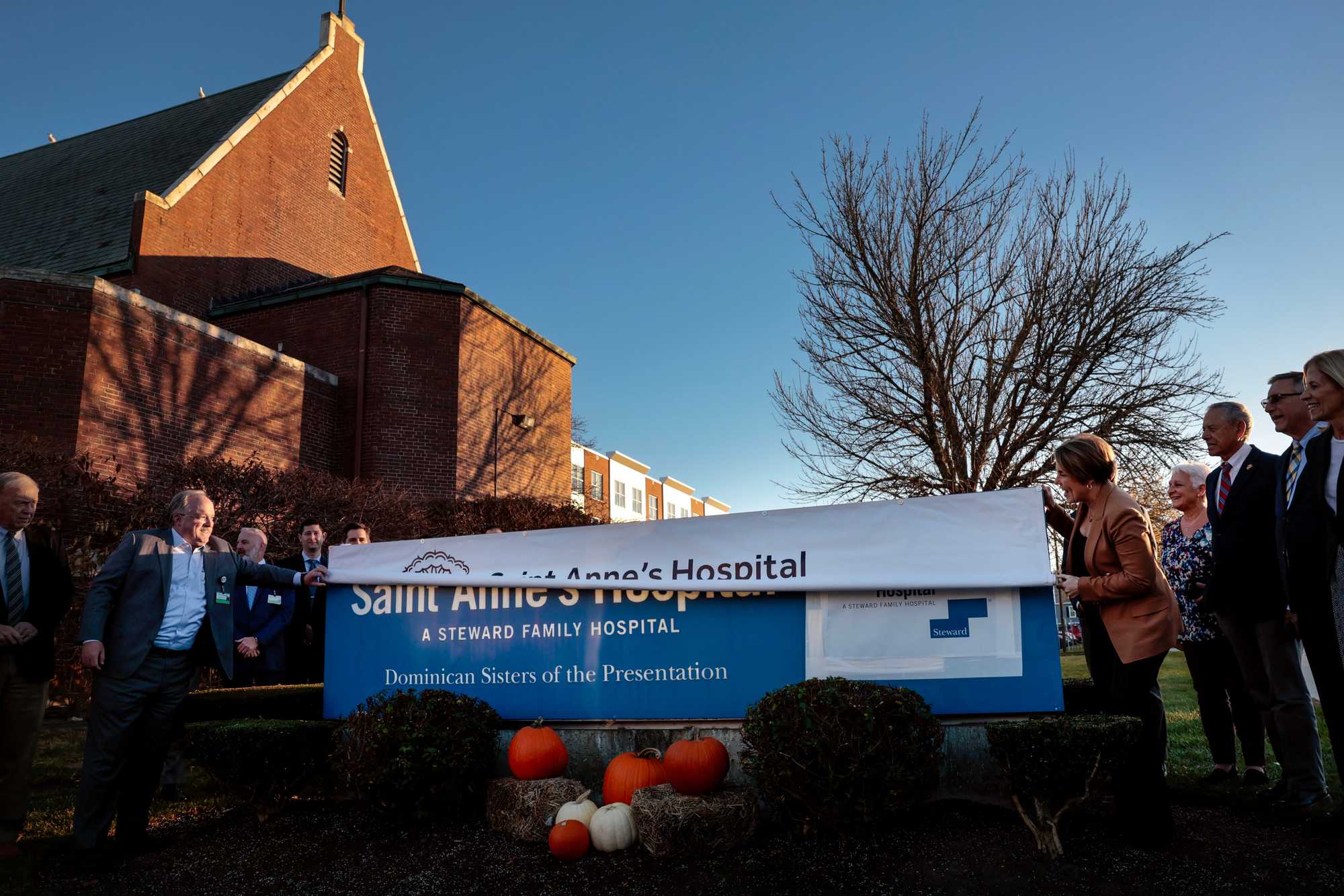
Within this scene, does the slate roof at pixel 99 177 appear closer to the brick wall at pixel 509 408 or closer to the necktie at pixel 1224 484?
the brick wall at pixel 509 408

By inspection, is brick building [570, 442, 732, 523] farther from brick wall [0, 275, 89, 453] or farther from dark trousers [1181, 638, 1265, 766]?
dark trousers [1181, 638, 1265, 766]

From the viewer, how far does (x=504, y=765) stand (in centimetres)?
516

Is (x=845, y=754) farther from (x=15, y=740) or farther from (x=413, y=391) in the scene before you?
(x=413, y=391)

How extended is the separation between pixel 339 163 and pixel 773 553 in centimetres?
2620

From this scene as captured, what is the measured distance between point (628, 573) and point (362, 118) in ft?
89.8

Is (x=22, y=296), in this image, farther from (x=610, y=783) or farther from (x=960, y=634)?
(x=960, y=634)

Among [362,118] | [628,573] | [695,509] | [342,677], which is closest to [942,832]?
[628,573]

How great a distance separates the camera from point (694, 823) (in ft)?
13.3

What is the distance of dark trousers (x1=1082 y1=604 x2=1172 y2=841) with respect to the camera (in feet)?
12.8

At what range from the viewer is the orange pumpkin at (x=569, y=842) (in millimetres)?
4160

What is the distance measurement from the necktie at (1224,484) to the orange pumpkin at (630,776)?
3.45 metres

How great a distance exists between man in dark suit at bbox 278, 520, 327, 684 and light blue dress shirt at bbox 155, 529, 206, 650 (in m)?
1.49

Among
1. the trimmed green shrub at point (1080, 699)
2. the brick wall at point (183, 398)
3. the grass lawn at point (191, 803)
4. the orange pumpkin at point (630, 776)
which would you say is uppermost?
the brick wall at point (183, 398)

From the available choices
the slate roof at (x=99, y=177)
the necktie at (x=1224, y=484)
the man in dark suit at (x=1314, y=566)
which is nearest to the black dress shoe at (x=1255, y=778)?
the man in dark suit at (x=1314, y=566)
